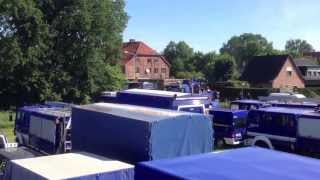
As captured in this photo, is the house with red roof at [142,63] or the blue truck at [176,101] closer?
the blue truck at [176,101]

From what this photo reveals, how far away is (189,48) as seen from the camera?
138875 millimetres

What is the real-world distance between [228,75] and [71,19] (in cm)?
4480

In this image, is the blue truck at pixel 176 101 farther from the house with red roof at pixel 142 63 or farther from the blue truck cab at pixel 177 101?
the house with red roof at pixel 142 63

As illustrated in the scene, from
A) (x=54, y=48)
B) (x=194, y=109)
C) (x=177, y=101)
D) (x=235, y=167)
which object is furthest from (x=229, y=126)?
(x=54, y=48)

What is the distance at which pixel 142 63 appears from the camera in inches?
3420

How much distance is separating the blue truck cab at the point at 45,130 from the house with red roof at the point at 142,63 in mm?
57185

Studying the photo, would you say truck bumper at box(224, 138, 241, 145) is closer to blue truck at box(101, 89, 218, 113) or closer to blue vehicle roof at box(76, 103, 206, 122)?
blue truck at box(101, 89, 218, 113)

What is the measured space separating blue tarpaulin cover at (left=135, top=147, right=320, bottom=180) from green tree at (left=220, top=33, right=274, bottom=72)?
373 ft

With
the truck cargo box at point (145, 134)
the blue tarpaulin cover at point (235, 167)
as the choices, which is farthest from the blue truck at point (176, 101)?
the blue tarpaulin cover at point (235, 167)

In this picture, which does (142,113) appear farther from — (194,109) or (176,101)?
(194,109)

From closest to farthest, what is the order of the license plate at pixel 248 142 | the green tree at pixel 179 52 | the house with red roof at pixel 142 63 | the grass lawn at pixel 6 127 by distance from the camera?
the license plate at pixel 248 142
the grass lawn at pixel 6 127
the house with red roof at pixel 142 63
the green tree at pixel 179 52

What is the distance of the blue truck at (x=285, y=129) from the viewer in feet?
73.5

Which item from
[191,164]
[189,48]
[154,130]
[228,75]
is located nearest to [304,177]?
[191,164]

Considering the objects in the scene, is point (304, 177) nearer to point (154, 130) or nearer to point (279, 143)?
point (154, 130)
